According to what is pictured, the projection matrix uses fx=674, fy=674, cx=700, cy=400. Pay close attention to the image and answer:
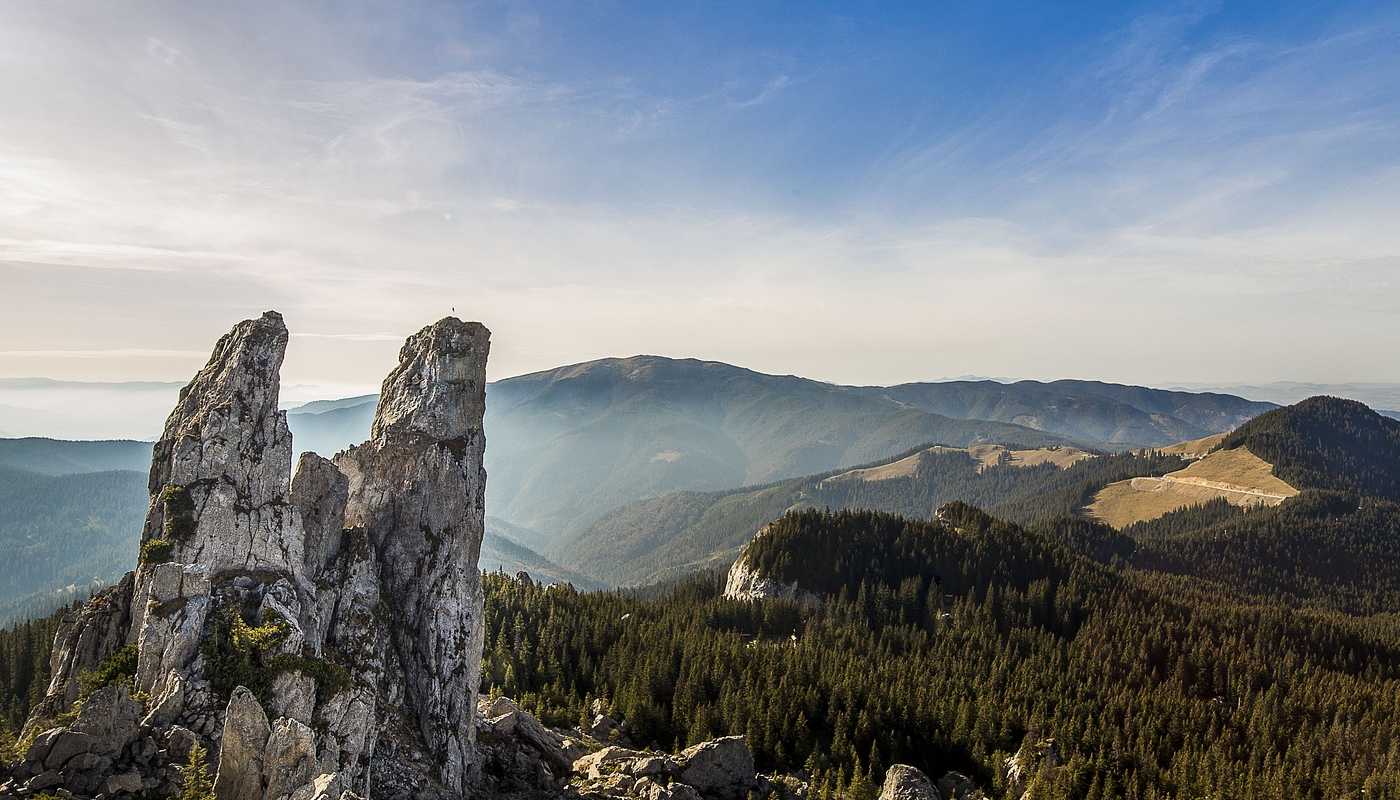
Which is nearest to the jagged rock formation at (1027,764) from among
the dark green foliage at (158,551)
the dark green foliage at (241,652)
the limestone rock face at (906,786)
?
the limestone rock face at (906,786)

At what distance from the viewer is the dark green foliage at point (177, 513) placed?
4634 centimetres

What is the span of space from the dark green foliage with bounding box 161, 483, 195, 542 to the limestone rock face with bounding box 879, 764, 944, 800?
7150 cm

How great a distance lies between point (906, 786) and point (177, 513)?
74.1 m

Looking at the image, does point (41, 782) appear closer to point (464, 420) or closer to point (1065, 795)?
point (464, 420)

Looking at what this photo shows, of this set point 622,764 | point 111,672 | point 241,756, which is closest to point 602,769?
point 622,764

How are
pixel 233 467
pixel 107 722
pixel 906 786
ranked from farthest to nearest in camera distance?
pixel 906 786 → pixel 233 467 → pixel 107 722

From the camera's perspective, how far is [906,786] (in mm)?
74625

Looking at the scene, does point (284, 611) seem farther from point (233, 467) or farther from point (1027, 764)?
point (1027, 764)

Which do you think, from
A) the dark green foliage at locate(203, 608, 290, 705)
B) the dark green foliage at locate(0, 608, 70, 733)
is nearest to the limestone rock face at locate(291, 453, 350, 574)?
the dark green foliage at locate(203, 608, 290, 705)

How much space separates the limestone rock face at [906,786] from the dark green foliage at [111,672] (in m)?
70.2

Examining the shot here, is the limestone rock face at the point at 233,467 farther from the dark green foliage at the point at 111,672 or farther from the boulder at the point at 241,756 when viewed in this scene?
the boulder at the point at 241,756

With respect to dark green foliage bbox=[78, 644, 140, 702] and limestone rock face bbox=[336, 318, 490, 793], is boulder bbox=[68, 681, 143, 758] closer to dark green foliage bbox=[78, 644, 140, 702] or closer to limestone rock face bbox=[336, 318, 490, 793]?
dark green foliage bbox=[78, 644, 140, 702]

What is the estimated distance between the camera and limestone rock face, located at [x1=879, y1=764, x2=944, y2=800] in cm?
7344

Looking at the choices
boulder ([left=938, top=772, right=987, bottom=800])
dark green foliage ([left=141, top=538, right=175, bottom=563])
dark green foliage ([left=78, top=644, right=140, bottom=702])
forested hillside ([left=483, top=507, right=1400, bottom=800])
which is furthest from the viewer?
forested hillside ([left=483, top=507, right=1400, bottom=800])
